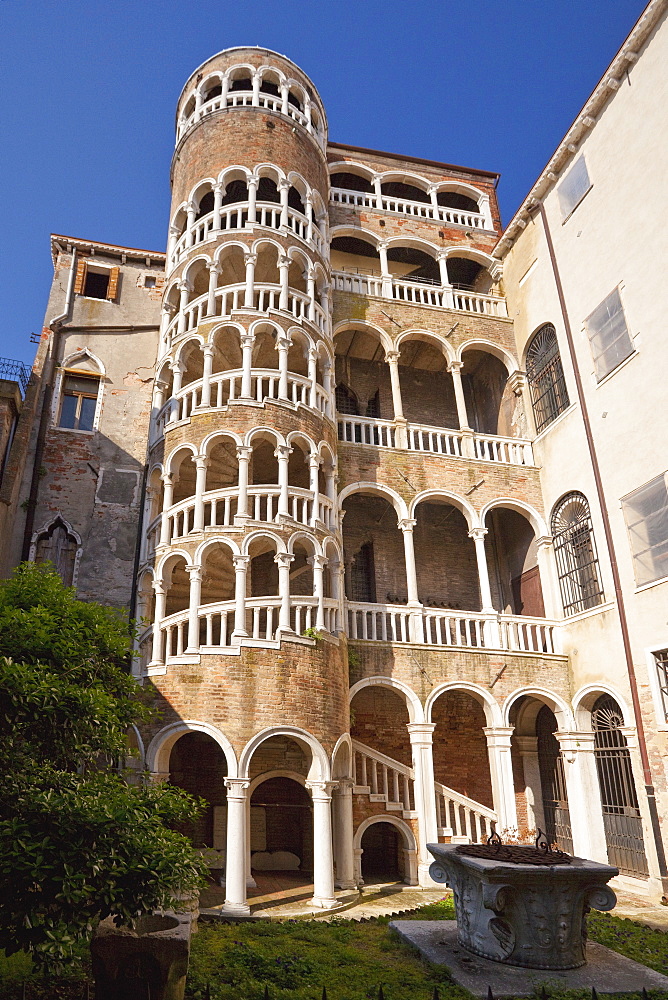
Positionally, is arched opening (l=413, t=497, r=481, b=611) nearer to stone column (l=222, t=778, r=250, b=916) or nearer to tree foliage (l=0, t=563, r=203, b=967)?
stone column (l=222, t=778, r=250, b=916)

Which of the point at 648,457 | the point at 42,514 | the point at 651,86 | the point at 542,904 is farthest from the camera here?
the point at 42,514

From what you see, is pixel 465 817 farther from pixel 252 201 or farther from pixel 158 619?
pixel 252 201

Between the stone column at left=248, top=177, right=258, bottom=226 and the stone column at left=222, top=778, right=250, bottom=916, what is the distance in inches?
497

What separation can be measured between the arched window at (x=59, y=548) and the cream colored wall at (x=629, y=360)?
12.0 meters

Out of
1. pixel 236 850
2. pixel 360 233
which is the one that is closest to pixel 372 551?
pixel 236 850

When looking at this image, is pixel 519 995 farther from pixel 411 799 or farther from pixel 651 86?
pixel 651 86

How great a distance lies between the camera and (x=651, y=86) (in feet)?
50.9

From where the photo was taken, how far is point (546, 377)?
19391 mm

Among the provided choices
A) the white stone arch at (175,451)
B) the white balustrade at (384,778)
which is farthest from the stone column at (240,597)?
the white balustrade at (384,778)

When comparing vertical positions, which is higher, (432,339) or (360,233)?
(360,233)

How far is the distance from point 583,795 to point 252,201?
15685 millimetres

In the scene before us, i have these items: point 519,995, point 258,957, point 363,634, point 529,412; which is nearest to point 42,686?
point 258,957

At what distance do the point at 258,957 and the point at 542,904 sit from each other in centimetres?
296

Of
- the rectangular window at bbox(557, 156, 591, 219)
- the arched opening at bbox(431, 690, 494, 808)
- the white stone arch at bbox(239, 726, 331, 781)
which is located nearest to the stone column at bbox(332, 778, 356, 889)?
the white stone arch at bbox(239, 726, 331, 781)
